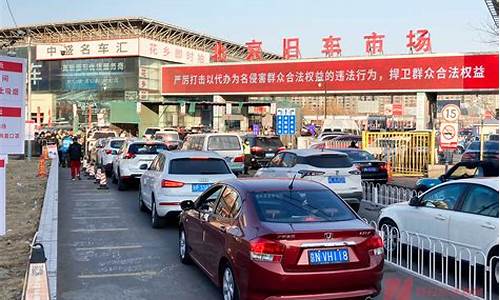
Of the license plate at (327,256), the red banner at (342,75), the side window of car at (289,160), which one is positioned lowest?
the license plate at (327,256)

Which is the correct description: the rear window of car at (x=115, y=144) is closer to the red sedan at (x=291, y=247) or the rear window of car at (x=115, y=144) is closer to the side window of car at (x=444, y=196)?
the side window of car at (x=444, y=196)

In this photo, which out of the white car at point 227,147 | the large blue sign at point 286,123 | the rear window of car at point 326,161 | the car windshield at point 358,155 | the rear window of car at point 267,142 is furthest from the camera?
the large blue sign at point 286,123

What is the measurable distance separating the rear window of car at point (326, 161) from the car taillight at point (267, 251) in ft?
28.0

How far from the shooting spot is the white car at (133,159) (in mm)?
19266

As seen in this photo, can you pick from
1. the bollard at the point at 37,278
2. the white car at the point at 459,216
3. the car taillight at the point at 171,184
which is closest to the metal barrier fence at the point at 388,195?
the white car at the point at 459,216

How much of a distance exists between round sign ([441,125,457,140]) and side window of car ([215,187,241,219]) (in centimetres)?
1388

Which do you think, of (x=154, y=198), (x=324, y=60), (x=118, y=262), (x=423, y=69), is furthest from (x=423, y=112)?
(x=118, y=262)

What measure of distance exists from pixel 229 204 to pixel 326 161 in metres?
7.63

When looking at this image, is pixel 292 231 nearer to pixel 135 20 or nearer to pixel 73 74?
pixel 135 20

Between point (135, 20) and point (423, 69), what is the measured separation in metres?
37.2

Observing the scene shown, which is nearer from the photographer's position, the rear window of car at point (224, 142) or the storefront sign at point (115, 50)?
the rear window of car at point (224, 142)

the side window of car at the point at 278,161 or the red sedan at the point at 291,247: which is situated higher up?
the side window of car at the point at 278,161

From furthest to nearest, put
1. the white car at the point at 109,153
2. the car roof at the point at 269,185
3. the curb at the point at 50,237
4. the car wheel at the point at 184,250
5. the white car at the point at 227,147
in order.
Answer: the white car at the point at 109,153
the white car at the point at 227,147
the car wheel at the point at 184,250
the curb at the point at 50,237
the car roof at the point at 269,185

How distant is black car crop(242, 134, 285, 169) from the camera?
28312 millimetres
